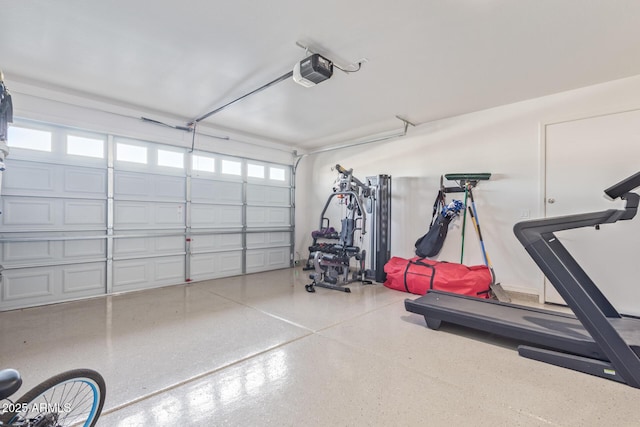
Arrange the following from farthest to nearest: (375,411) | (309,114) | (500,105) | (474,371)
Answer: (309,114) → (500,105) → (474,371) → (375,411)

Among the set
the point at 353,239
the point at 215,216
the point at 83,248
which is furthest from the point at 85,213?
the point at 353,239

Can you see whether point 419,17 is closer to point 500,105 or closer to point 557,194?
point 500,105

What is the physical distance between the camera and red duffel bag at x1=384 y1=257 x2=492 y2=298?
12.1ft

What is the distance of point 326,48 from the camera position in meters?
2.69

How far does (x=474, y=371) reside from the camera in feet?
6.85

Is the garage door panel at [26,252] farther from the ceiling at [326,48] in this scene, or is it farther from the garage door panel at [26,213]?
the ceiling at [326,48]

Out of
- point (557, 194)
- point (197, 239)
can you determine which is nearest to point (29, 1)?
point (197, 239)

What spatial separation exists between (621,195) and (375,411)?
2428 millimetres

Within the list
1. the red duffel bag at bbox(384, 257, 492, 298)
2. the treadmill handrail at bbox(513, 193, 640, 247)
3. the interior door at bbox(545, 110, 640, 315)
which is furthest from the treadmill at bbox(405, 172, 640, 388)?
the interior door at bbox(545, 110, 640, 315)

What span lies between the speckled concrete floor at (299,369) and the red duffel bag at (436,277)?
0.78 metres

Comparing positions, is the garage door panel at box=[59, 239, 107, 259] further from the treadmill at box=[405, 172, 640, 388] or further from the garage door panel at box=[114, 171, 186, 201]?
Answer: the treadmill at box=[405, 172, 640, 388]

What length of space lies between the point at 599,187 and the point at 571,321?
1863mm

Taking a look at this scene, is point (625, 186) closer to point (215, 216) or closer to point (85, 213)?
point (215, 216)

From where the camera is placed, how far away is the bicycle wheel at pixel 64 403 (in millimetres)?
1113
